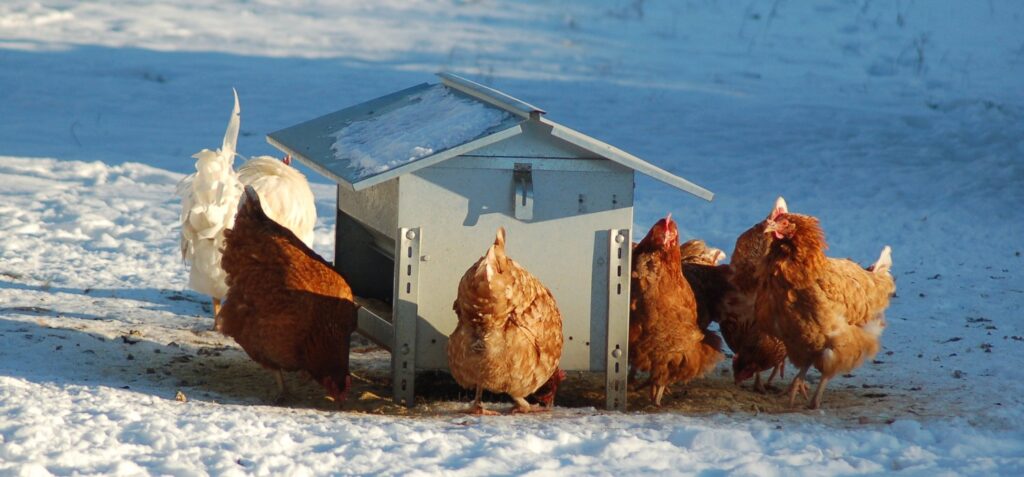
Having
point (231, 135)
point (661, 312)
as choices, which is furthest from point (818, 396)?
point (231, 135)

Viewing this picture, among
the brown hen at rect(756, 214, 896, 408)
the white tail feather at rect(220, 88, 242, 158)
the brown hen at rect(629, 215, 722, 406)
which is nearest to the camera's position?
the brown hen at rect(756, 214, 896, 408)

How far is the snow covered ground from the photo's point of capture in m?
4.41

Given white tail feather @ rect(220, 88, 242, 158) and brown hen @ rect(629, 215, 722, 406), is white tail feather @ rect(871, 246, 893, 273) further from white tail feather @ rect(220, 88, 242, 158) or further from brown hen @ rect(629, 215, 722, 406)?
white tail feather @ rect(220, 88, 242, 158)

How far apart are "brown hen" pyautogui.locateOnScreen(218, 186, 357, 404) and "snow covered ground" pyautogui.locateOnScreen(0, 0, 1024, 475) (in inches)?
9.4

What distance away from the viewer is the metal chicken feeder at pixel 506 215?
511 cm

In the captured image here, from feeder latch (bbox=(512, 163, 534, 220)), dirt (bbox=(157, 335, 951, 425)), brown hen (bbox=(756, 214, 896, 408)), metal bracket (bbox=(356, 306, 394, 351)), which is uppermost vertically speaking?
feeder latch (bbox=(512, 163, 534, 220))

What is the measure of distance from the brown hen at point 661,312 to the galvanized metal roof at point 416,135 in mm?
478

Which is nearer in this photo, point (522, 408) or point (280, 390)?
point (522, 408)

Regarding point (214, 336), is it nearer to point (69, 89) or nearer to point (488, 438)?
point (488, 438)

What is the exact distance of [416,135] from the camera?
5367 millimetres

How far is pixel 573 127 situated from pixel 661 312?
697 cm

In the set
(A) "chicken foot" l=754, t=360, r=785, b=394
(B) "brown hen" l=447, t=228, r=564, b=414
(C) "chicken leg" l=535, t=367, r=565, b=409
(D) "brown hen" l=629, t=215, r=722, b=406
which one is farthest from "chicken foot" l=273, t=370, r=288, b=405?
(A) "chicken foot" l=754, t=360, r=785, b=394

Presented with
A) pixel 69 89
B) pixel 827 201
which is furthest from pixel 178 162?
pixel 827 201

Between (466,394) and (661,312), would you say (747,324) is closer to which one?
(661,312)
